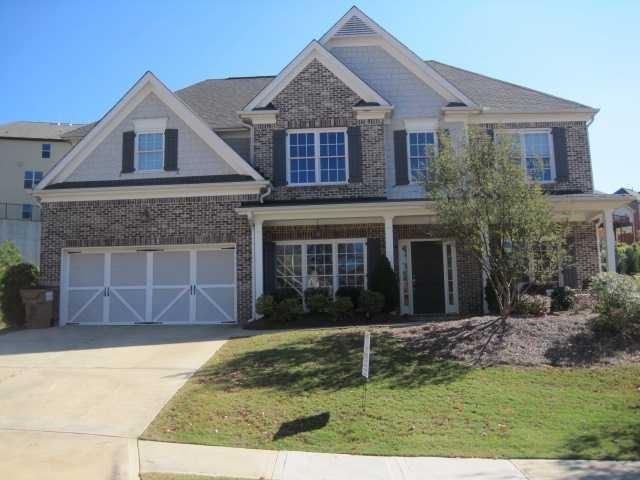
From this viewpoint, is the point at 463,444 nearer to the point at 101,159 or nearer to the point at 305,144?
the point at 305,144

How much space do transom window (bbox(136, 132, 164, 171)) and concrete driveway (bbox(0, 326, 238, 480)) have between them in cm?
565

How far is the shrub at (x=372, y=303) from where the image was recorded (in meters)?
14.4

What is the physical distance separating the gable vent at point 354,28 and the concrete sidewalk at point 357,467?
49.4 ft

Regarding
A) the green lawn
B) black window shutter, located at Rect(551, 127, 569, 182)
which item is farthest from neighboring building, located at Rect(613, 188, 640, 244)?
the green lawn

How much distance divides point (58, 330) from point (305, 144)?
29.3ft

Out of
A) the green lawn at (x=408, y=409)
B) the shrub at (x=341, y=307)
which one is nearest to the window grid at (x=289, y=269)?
the shrub at (x=341, y=307)

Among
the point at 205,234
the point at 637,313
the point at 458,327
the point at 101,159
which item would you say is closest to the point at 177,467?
the point at 458,327

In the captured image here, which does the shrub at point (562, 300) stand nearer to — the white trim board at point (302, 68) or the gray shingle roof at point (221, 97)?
the white trim board at point (302, 68)

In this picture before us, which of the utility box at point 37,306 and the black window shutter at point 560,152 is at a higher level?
the black window shutter at point 560,152

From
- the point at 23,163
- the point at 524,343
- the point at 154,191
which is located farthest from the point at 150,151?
the point at 23,163

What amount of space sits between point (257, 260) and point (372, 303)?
3.47 metres

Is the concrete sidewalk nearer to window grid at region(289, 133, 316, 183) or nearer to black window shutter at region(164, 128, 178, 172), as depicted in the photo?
window grid at region(289, 133, 316, 183)

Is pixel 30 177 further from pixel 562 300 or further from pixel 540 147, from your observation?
pixel 562 300

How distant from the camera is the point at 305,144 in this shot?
17094mm
